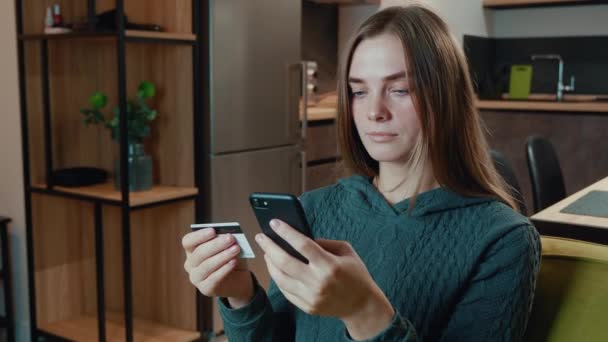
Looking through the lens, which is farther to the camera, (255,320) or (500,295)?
(255,320)

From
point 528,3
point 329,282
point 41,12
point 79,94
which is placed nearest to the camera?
point 329,282

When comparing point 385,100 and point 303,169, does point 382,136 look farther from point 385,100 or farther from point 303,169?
point 303,169

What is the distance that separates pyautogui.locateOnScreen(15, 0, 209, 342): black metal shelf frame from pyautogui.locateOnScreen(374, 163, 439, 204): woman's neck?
145 centimetres

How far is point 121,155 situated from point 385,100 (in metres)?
1.57

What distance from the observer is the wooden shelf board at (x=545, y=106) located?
406 centimetres

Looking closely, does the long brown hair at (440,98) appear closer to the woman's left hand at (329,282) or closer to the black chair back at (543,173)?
the woman's left hand at (329,282)

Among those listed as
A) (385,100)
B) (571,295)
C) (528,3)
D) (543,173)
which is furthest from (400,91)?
(528,3)

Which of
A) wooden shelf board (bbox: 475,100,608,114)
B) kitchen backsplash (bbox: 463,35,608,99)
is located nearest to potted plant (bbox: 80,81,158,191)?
wooden shelf board (bbox: 475,100,608,114)

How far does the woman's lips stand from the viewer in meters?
0.98

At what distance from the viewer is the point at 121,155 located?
2.36m

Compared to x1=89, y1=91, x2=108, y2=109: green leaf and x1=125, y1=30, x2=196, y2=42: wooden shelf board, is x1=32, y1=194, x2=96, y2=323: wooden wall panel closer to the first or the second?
x1=89, y1=91, x2=108, y2=109: green leaf

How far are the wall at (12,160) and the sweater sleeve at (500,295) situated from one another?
219 centimetres

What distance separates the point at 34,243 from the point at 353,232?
198 centimetres

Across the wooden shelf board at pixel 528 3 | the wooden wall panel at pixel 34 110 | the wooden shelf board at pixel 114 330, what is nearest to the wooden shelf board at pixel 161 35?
the wooden wall panel at pixel 34 110
